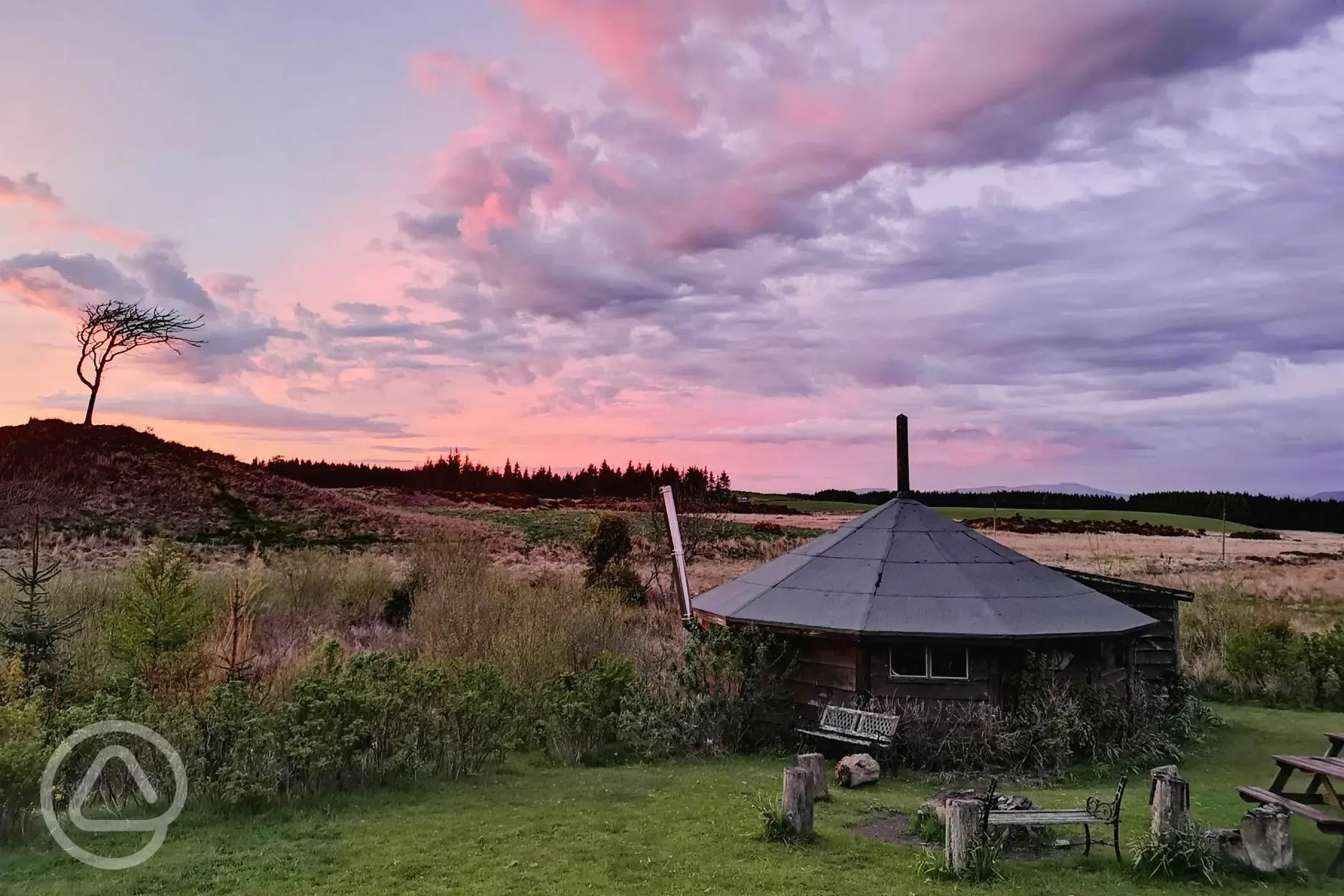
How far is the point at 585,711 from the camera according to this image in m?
12.7

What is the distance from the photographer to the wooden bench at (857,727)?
11.6 metres

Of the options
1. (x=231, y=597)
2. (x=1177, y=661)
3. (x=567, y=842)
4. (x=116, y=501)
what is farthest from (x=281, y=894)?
(x=116, y=501)

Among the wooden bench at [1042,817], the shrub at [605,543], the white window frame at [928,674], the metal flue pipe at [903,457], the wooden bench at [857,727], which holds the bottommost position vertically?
the wooden bench at [857,727]

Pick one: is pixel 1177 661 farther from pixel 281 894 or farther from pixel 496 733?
pixel 281 894

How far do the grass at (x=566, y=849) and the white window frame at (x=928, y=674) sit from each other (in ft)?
5.04

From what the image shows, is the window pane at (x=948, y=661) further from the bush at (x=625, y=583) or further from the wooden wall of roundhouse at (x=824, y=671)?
the bush at (x=625, y=583)

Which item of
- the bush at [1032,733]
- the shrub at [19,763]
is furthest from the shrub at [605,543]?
the shrub at [19,763]

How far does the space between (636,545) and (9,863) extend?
3434 centimetres

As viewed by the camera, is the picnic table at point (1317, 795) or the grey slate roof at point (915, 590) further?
the grey slate roof at point (915, 590)

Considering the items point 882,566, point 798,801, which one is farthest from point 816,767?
point 882,566

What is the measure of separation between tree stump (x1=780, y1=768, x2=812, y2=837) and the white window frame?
4.11 metres

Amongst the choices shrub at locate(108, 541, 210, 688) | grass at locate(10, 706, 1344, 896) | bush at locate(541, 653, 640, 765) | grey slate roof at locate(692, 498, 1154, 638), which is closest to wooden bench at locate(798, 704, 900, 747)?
grass at locate(10, 706, 1344, 896)

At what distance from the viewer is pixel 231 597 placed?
45.9 ft

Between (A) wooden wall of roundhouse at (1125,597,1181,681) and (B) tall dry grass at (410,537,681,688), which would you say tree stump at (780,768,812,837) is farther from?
(A) wooden wall of roundhouse at (1125,597,1181,681)
